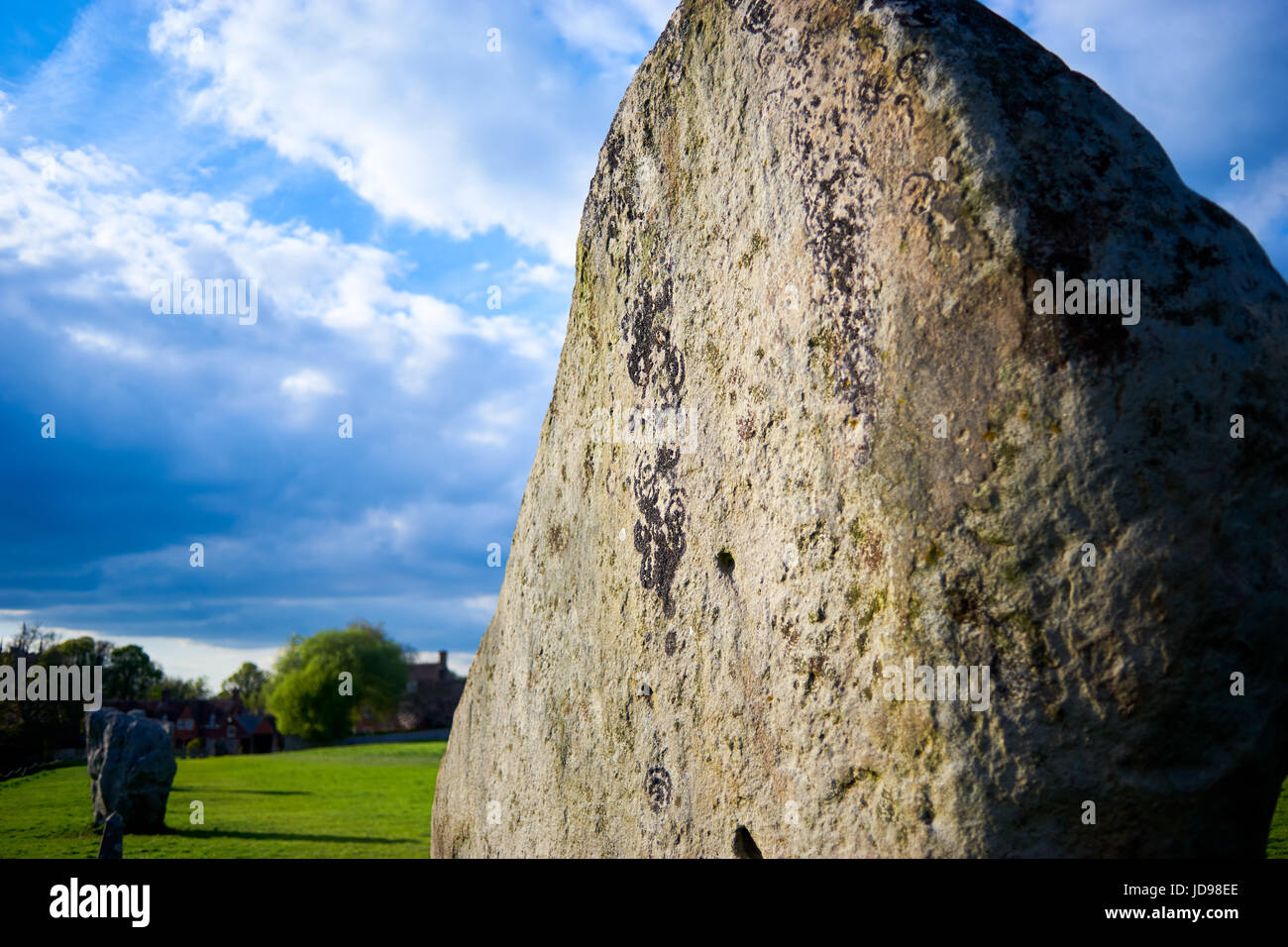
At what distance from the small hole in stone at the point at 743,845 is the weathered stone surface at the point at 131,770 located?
1491cm

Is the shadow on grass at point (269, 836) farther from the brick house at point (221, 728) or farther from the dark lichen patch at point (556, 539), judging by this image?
the brick house at point (221, 728)

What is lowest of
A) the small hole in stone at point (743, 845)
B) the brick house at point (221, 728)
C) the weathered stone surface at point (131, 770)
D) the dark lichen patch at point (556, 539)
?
the brick house at point (221, 728)

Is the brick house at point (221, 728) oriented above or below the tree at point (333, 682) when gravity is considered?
below

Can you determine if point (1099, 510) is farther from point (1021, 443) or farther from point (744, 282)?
point (744, 282)

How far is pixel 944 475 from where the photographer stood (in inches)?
127

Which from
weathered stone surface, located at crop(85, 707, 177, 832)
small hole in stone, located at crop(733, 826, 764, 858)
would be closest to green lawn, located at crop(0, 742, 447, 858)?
weathered stone surface, located at crop(85, 707, 177, 832)

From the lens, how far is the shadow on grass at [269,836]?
15.5m

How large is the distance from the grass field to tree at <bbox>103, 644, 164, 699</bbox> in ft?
59.9

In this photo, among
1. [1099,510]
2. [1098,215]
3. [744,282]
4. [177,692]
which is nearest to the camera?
[1099,510]

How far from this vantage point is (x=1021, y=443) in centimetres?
312

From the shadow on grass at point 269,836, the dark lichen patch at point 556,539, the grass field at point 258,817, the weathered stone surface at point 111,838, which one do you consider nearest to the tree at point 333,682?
the grass field at point 258,817

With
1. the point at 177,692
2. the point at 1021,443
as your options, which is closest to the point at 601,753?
the point at 1021,443
